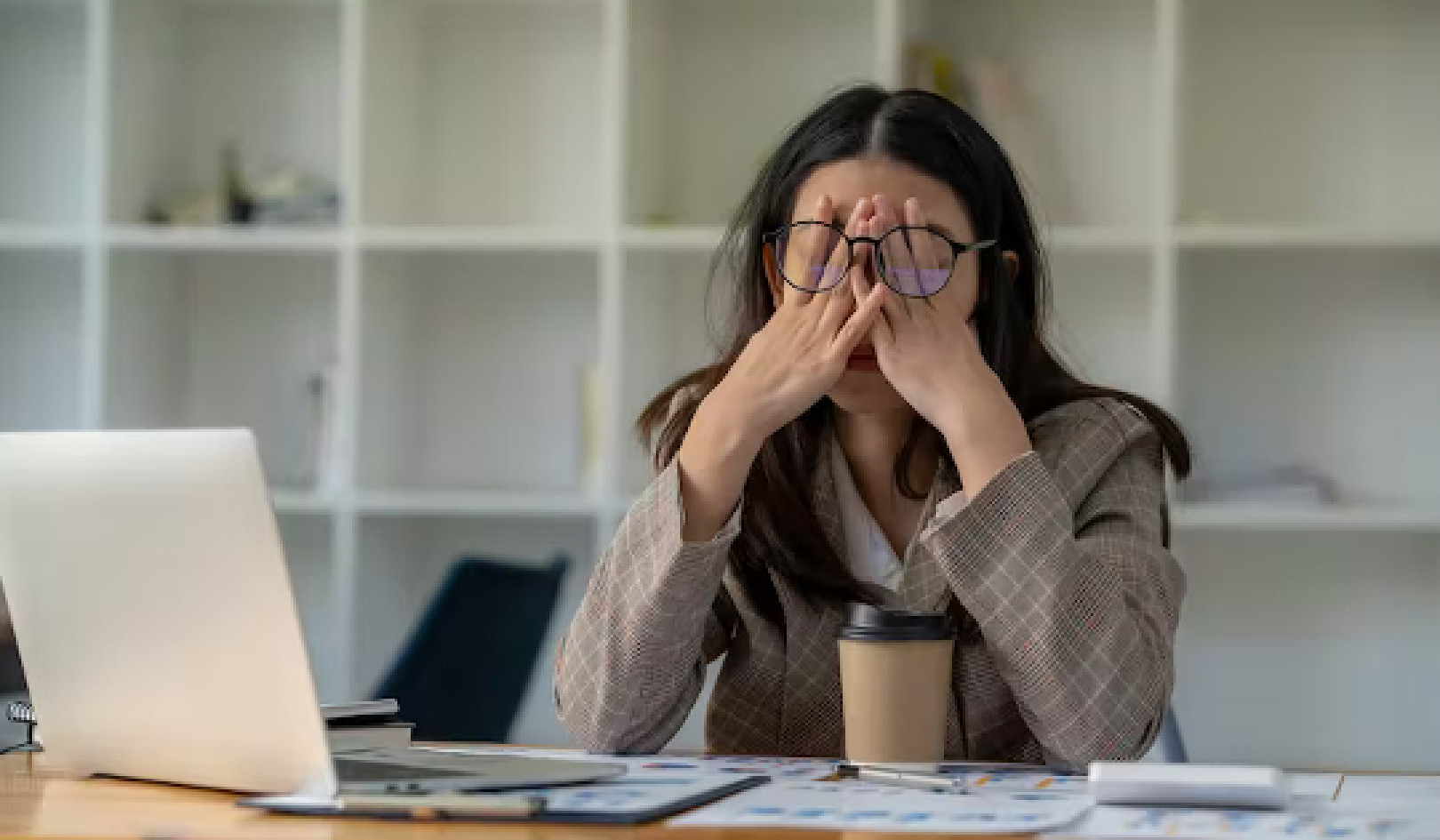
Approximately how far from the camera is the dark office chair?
267 cm

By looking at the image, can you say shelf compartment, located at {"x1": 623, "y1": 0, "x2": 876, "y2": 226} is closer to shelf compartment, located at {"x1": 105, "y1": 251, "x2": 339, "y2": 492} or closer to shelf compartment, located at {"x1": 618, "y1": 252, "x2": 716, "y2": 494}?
Answer: shelf compartment, located at {"x1": 618, "y1": 252, "x2": 716, "y2": 494}

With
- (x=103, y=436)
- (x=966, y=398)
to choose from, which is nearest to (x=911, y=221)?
(x=966, y=398)

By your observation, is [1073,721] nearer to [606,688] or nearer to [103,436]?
[606,688]

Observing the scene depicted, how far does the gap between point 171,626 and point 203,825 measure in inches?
5.7

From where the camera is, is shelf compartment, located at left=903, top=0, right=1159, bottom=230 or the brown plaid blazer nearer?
the brown plaid blazer

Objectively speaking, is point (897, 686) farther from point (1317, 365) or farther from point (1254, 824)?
point (1317, 365)

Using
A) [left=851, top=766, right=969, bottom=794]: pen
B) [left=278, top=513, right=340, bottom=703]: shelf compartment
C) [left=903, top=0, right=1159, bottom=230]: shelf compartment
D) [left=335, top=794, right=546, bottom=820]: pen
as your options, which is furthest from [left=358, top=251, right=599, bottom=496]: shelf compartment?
[left=335, top=794, right=546, bottom=820]: pen

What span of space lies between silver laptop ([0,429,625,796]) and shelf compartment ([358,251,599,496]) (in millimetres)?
2301

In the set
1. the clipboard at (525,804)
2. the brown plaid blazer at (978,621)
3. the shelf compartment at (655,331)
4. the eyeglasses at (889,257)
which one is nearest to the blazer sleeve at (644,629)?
the brown plaid blazer at (978,621)

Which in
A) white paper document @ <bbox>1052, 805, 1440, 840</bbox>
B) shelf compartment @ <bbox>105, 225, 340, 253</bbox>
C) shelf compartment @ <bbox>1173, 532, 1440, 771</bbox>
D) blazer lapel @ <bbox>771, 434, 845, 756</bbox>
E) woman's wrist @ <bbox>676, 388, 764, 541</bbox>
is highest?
shelf compartment @ <bbox>105, 225, 340, 253</bbox>

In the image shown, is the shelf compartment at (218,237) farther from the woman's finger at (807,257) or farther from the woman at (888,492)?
the woman's finger at (807,257)

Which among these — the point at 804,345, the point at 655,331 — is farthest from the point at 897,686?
the point at 655,331

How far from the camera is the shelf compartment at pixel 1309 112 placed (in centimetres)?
333

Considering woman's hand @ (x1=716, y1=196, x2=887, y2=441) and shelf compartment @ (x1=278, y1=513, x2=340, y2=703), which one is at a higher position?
woman's hand @ (x1=716, y1=196, x2=887, y2=441)
